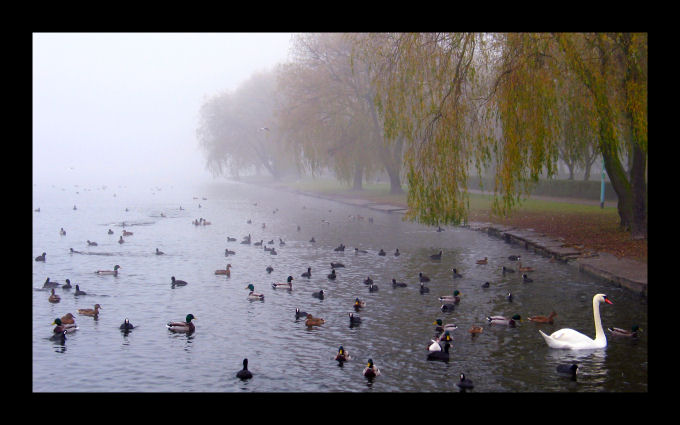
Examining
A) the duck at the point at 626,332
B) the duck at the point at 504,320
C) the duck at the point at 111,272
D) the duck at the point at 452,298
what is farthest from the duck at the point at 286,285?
the duck at the point at 626,332

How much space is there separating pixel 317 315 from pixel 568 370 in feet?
22.6

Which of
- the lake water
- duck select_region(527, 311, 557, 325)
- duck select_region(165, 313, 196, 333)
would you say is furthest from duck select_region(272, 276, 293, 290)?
duck select_region(527, 311, 557, 325)

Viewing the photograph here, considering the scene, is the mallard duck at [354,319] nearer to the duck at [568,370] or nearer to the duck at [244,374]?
A: the duck at [244,374]

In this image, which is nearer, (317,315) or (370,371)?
(370,371)

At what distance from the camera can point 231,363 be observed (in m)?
12.9

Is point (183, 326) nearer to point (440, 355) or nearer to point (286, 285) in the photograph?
point (286, 285)

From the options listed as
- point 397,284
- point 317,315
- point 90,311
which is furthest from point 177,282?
point 397,284

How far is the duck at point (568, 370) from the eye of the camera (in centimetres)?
1155

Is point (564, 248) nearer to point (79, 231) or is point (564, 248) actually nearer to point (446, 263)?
point (446, 263)

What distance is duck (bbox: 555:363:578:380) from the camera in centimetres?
1155

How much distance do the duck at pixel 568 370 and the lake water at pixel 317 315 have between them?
13 cm

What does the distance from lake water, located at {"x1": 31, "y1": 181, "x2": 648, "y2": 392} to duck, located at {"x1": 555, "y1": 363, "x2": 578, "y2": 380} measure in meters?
0.13

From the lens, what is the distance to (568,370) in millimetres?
11617
